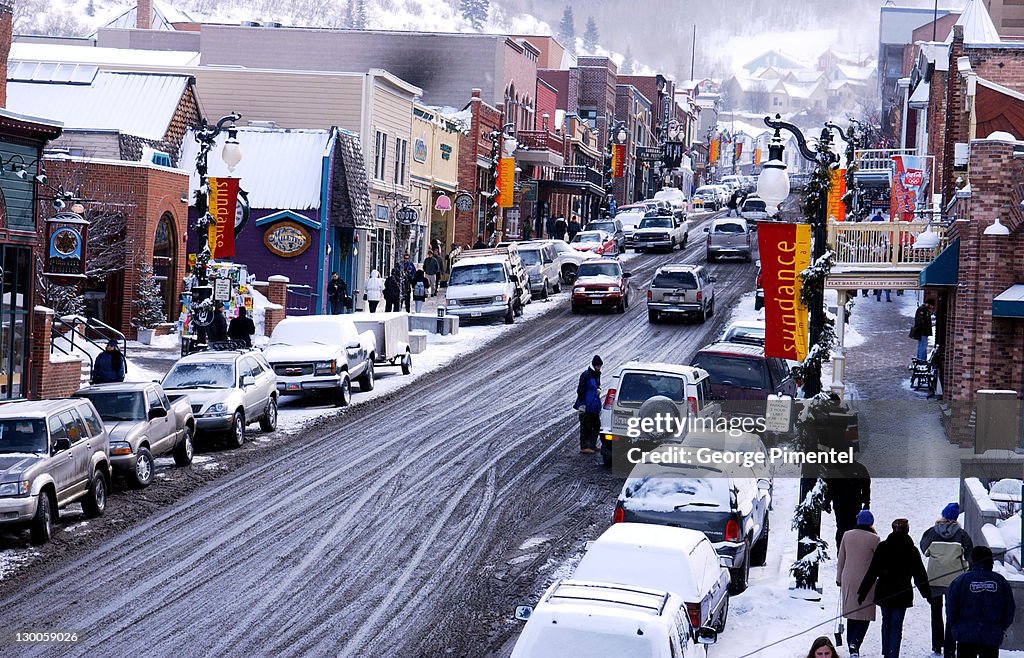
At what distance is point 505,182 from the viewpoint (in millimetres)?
66312

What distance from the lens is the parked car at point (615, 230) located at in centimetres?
6669

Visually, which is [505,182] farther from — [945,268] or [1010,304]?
[1010,304]

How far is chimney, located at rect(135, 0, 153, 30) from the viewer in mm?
88875

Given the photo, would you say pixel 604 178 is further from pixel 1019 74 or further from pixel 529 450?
pixel 529 450

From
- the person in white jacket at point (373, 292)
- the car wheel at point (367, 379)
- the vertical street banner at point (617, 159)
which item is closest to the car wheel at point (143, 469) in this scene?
the car wheel at point (367, 379)

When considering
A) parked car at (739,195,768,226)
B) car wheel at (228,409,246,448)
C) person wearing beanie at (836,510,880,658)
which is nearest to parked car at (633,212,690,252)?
parked car at (739,195,768,226)

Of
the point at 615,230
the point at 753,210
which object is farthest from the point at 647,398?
the point at 753,210

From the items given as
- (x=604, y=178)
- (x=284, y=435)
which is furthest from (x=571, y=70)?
(x=284, y=435)

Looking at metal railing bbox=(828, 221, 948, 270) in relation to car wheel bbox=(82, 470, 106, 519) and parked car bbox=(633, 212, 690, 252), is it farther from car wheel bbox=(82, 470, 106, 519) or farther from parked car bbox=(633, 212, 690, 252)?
parked car bbox=(633, 212, 690, 252)

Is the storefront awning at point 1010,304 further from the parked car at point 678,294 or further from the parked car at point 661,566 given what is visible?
the parked car at point 678,294

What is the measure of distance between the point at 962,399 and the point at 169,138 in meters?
27.8

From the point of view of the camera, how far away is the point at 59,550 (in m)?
17.3

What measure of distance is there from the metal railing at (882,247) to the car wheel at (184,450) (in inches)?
589

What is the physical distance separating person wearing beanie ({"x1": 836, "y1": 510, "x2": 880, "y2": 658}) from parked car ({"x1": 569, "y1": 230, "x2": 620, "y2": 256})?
148 feet
